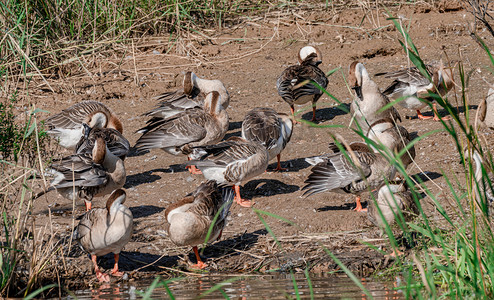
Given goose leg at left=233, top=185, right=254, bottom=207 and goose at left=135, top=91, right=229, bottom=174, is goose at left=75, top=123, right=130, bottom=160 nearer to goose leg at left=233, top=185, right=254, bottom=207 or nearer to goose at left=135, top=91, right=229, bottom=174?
goose at left=135, top=91, right=229, bottom=174

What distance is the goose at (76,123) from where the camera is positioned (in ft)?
35.7

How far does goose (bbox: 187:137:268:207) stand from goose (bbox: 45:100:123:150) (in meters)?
2.31

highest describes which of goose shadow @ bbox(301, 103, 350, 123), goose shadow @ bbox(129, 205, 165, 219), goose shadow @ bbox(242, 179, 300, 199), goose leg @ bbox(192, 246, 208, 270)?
goose leg @ bbox(192, 246, 208, 270)

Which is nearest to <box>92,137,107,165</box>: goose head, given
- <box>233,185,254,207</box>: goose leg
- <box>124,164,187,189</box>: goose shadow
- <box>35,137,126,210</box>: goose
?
<box>35,137,126,210</box>: goose

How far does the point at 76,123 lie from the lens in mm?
10984

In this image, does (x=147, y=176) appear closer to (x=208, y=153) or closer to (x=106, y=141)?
(x=106, y=141)

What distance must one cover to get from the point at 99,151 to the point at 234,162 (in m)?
1.85

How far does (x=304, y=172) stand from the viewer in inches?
399

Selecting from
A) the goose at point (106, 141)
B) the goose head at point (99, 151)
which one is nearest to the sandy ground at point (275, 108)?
the goose at point (106, 141)

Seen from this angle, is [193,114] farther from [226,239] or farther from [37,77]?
[37,77]

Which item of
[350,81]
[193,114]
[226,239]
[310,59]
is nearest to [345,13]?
[310,59]

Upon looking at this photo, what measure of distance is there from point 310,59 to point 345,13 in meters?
3.62

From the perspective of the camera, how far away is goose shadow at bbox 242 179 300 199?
9.52 m

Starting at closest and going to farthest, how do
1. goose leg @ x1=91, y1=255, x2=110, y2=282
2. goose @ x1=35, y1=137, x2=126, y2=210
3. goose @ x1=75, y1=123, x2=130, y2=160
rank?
goose leg @ x1=91, y1=255, x2=110, y2=282, goose @ x1=35, y1=137, x2=126, y2=210, goose @ x1=75, y1=123, x2=130, y2=160
